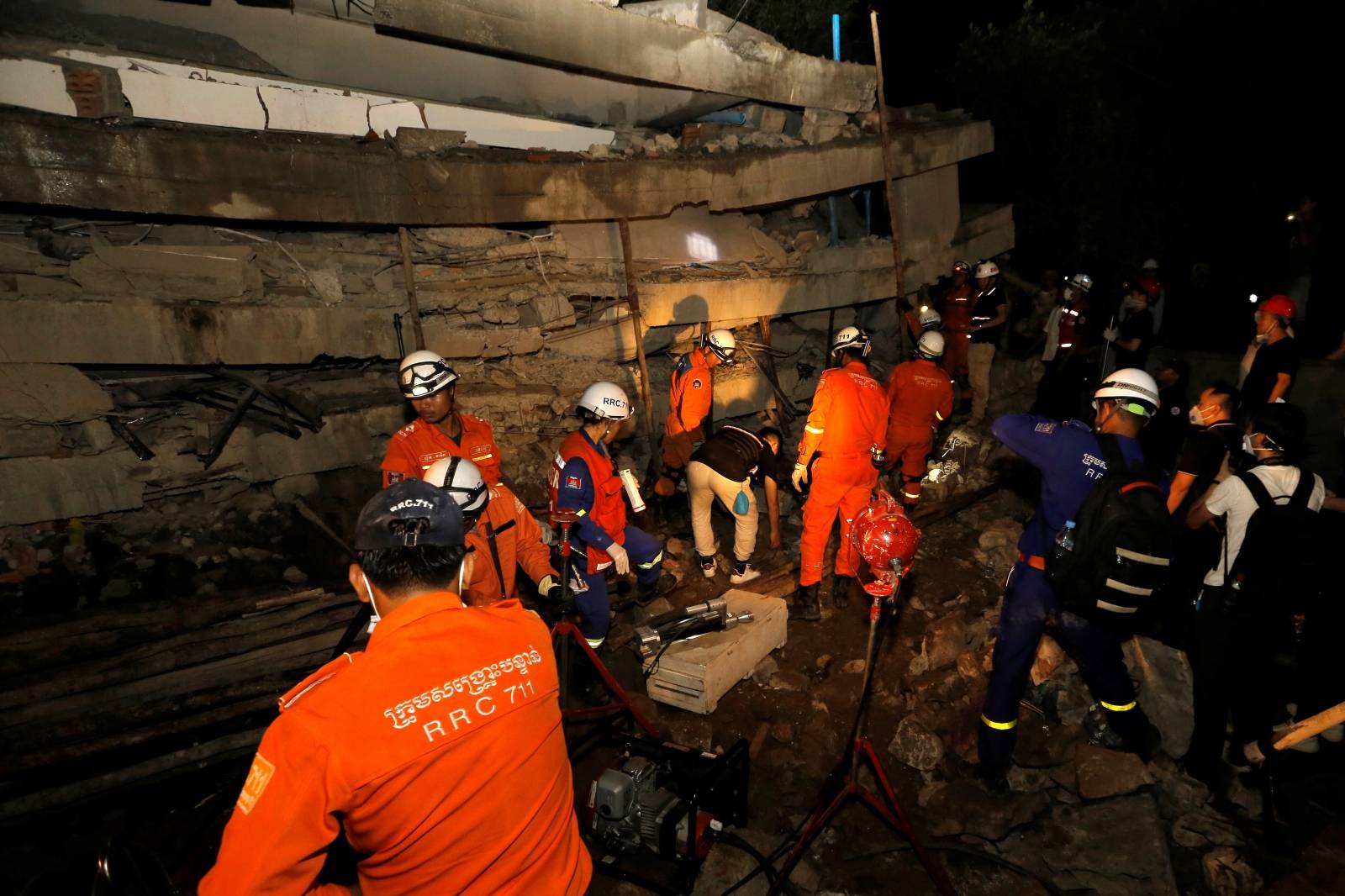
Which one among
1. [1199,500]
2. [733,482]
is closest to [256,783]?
[733,482]

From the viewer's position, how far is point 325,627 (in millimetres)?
5391

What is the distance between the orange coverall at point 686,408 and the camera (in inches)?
293

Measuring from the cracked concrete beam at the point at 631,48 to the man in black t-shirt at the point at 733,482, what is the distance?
14.7ft

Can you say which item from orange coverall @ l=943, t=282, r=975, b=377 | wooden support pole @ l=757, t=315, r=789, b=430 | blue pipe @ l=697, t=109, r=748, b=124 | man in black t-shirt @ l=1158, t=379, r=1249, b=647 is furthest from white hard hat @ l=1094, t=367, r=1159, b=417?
blue pipe @ l=697, t=109, r=748, b=124

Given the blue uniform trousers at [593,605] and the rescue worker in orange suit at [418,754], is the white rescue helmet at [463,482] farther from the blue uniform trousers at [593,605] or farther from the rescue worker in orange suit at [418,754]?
the rescue worker in orange suit at [418,754]

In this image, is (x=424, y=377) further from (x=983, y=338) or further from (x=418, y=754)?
(x=983, y=338)

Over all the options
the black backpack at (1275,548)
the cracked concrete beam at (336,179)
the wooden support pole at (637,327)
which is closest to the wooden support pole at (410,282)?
the cracked concrete beam at (336,179)

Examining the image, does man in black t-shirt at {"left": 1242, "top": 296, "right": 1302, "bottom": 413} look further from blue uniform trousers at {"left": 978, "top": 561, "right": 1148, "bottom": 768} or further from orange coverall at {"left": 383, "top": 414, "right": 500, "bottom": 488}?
orange coverall at {"left": 383, "top": 414, "right": 500, "bottom": 488}

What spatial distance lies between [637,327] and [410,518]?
6267mm

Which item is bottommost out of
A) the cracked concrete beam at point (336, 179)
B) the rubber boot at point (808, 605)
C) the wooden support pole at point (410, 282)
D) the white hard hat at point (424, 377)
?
the rubber boot at point (808, 605)

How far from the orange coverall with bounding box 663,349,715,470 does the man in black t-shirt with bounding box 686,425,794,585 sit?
2.73 feet

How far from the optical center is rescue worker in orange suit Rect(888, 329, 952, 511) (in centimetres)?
756

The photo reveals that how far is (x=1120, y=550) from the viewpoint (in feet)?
12.3

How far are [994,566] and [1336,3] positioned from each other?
10.6 m
